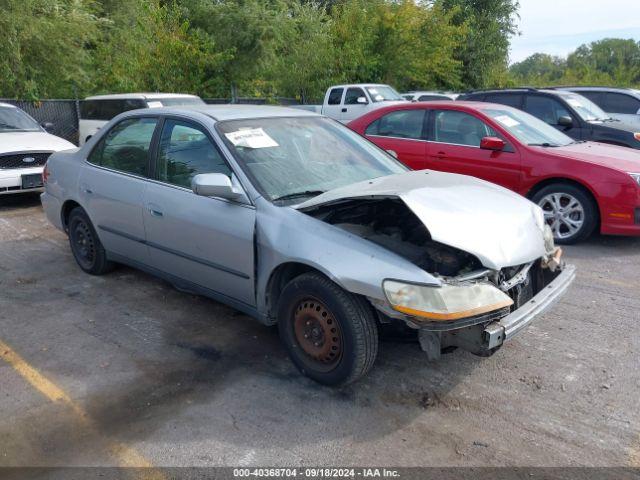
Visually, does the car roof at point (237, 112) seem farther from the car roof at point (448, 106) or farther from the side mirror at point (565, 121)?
the side mirror at point (565, 121)

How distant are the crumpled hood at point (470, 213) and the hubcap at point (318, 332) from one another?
639 millimetres

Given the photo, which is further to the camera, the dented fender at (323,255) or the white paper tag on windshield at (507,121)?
the white paper tag on windshield at (507,121)

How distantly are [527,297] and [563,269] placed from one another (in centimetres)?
37

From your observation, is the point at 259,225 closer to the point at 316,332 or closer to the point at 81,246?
the point at 316,332

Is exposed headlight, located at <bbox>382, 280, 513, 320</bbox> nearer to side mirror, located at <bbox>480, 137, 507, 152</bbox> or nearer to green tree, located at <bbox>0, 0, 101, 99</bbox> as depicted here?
side mirror, located at <bbox>480, 137, 507, 152</bbox>

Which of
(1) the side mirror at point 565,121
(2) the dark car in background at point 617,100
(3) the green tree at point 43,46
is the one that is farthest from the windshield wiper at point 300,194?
(3) the green tree at point 43,46

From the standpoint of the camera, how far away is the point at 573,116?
364 inches

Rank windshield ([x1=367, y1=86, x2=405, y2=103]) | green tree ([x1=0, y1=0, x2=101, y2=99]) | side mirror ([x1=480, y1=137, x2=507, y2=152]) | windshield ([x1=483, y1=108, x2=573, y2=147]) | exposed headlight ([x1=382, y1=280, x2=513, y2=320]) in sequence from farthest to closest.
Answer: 1. windshield ([x1=367, y1=86, x2=405, y2=103])
2. green tree ([x1=0, y1=0, x2=101, y2=99])
3. windshield ([x1=483, y1=108, x2=573, y2=147])
4. side mirror ([x1=480, y1=137, x2=507, y2=152])
5. exposed headlight ([x1=382, y1=280, x2=513, y2=320])

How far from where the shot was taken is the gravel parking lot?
9.35 feet

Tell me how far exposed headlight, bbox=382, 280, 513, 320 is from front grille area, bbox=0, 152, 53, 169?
7164mm

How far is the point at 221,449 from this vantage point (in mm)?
2867

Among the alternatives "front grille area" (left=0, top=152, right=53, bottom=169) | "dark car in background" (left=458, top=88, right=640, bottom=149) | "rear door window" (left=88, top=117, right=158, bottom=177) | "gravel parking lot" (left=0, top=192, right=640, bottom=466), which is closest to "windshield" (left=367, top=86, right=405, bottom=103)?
"dark car in background" (left=458, top=88, right=640, bottom=149)

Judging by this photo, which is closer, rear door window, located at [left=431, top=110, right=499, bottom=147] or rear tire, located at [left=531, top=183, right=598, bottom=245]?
rear tire, located at [left=531, top=183, right=598, bottom=245]

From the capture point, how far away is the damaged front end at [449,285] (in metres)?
2.91
